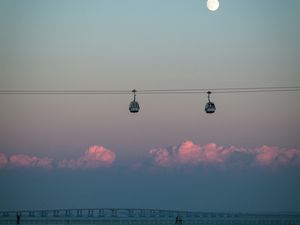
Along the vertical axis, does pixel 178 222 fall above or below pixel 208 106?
below

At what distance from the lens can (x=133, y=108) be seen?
5531cm

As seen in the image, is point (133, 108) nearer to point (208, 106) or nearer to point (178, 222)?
point (208, 106)

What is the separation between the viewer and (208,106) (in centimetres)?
5575

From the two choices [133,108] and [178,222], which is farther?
[178,222]

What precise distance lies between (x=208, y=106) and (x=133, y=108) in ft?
20.3

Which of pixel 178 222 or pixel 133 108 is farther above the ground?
pixel 133 108

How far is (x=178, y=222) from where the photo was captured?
206 feet

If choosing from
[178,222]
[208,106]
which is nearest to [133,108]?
[208,106]

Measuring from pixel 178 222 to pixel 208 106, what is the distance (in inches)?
514

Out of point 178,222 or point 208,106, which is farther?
point 178,222

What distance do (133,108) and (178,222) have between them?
1358cm
